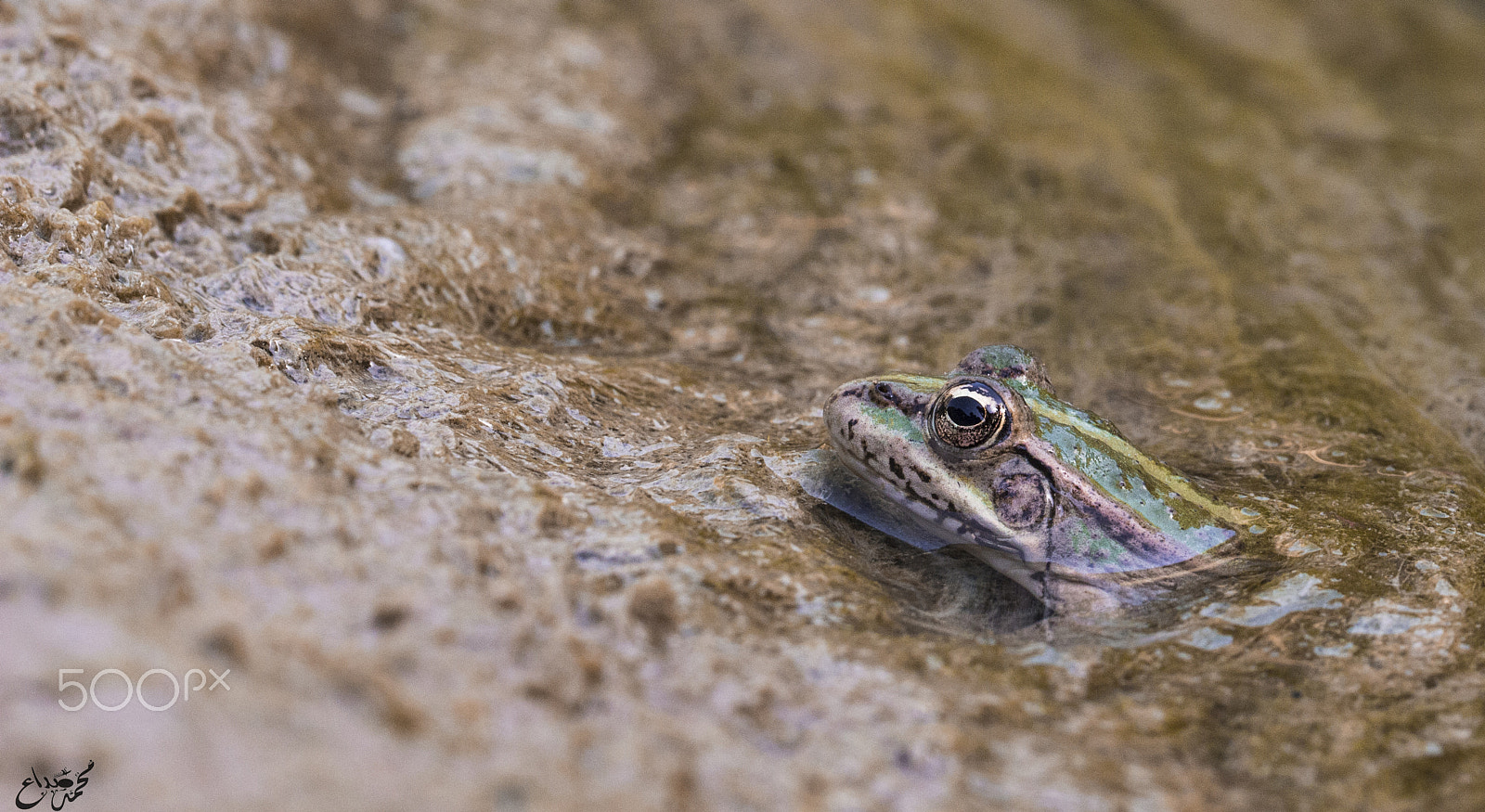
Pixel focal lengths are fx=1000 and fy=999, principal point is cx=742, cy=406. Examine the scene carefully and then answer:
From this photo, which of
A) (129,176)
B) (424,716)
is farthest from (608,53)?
(424,716)

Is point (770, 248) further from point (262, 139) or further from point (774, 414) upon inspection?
point (262, 139)
